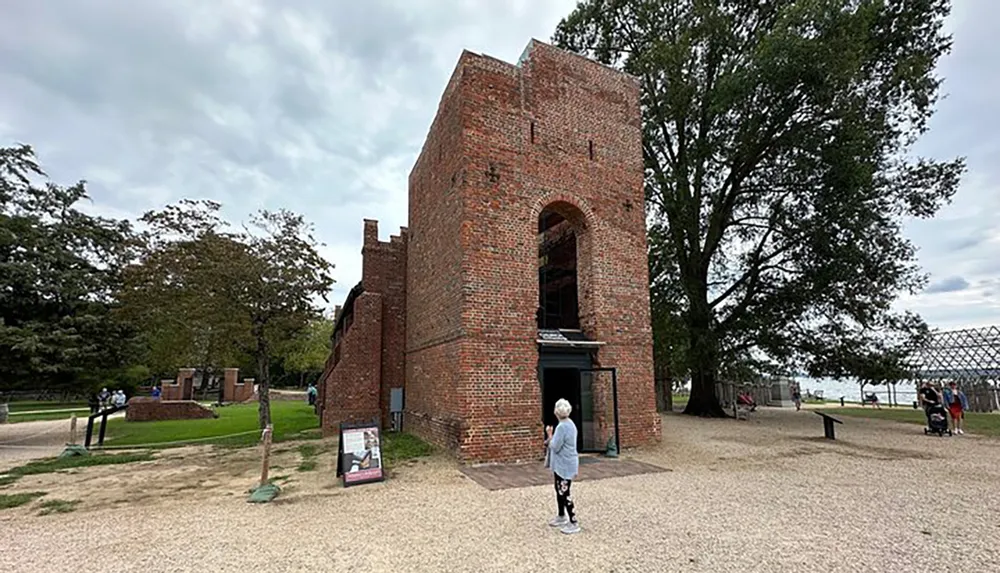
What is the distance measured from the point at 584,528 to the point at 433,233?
8.50m

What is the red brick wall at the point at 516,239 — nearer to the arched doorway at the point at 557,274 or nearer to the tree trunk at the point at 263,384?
the arched doorway at the point at 557,274

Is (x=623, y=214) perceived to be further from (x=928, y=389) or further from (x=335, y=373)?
(x=928, y=389)

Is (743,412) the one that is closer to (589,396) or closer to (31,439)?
(589,396)

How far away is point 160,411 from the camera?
21.5 metres

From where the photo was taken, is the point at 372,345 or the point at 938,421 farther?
the point at 372,345

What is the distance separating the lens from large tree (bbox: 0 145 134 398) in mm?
13657

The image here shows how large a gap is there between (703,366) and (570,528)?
49.1ft

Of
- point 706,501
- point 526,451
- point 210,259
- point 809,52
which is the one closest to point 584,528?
point 706,501

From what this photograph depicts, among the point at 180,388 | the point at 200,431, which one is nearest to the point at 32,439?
the point at 200,431

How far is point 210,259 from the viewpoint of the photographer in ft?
48.9

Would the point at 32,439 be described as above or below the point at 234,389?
below

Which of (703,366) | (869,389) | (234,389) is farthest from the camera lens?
(869,389)

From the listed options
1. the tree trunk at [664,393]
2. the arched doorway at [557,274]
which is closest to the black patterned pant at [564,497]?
the arched doorway at [557,274]

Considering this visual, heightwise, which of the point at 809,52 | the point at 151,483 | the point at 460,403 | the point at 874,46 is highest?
the point at 874,46
